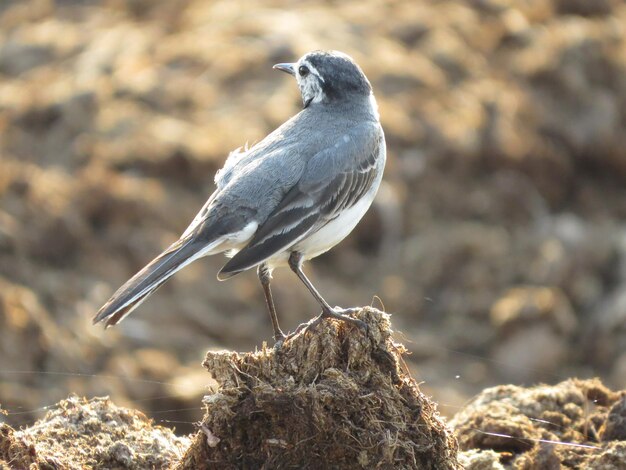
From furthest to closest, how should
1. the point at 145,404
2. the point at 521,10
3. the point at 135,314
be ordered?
the point at 521,10
the point at 135,314
the point at 145,404

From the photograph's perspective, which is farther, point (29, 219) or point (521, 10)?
point (521, 10)

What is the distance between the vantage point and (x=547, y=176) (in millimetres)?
18516

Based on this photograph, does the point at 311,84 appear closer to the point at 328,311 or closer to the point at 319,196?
the point at 319,196

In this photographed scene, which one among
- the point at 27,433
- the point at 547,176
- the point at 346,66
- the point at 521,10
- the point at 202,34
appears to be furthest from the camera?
the point at 521,10

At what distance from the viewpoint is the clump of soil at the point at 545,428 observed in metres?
7.91


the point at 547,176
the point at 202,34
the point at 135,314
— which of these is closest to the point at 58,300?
the point at 135,314

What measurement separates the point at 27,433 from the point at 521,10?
51.8ft

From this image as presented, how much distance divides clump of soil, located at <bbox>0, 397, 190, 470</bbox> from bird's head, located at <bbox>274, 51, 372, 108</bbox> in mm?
2823

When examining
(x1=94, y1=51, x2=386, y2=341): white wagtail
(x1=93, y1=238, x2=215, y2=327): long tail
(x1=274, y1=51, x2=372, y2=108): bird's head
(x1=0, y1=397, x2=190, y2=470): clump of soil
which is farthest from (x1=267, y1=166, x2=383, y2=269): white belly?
(x1=0, y1=397, x2=190, y2=470): clump of soil

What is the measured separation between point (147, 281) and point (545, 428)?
297 cm

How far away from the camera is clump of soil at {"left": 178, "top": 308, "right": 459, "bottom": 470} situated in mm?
6918

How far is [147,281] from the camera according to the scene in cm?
752

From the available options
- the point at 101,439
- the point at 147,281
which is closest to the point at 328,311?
the point at 147,281

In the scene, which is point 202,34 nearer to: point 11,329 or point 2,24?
point 2,24
